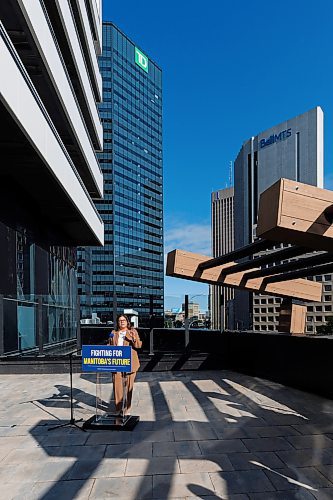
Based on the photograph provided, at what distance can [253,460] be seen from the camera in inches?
198

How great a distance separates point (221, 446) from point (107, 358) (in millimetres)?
2137

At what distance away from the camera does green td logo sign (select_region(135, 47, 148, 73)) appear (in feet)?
516

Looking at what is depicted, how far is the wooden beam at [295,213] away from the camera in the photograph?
4.81 metres

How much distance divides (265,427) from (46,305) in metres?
10.4

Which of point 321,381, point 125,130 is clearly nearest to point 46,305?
point 321,381

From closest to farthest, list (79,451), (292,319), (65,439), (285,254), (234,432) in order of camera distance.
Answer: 1. (79,451)
2. (65,439)
3. (234,432)
4. (285,254)
5. (292,319)

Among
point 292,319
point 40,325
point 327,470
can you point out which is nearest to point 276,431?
point 327,470

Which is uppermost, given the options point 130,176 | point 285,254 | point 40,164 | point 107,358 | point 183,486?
point 130,176

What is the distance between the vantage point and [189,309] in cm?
1488

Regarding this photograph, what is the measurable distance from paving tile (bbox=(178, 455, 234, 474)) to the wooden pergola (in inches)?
114

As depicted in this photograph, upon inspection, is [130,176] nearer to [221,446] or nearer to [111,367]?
[111,367]

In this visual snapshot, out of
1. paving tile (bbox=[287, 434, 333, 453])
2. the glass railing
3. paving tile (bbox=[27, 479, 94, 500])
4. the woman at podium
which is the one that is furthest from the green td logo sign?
paving tile (bbox=[27, 479, 94, 500])

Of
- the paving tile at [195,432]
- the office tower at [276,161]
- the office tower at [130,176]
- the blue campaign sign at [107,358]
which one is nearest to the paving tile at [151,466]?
the paving tile at [195,432]

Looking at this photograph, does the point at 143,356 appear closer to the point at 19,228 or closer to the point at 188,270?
the point at 188,270
